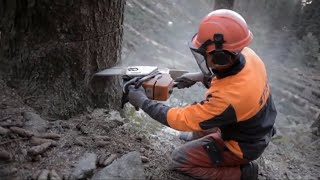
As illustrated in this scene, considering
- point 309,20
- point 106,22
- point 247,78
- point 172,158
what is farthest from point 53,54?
point 309,20

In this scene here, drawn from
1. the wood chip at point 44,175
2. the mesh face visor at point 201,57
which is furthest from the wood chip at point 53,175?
the mesh face visor at point 201,57

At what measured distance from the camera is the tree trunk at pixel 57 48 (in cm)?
278

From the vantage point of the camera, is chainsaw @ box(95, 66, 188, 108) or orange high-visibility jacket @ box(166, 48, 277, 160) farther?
chainsaw @ box(95, 66, 188, 108)

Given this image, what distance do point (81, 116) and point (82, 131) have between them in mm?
251

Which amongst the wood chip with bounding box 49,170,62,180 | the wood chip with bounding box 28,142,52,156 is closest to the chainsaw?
the wood chip with bounding box 28,142,52,156

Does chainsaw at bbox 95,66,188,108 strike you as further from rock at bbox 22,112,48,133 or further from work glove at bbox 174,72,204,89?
rock at bbox 22,112,48,133

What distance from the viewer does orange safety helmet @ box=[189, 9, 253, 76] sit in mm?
2518

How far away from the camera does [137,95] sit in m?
2.81

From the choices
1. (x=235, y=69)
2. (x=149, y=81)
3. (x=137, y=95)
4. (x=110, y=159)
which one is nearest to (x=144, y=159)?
(x=110, y=159)

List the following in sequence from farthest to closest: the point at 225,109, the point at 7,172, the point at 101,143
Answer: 1. the point at 101,143
2. the point at 225,109
3. the point at 7,172

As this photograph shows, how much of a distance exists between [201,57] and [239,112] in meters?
0.59

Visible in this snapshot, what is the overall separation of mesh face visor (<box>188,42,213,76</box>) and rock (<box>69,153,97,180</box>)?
1080 mm

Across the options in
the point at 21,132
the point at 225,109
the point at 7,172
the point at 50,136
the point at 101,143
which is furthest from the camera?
the point at 101,143

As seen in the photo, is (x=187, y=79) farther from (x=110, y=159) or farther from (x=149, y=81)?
(x=110, y=159)
